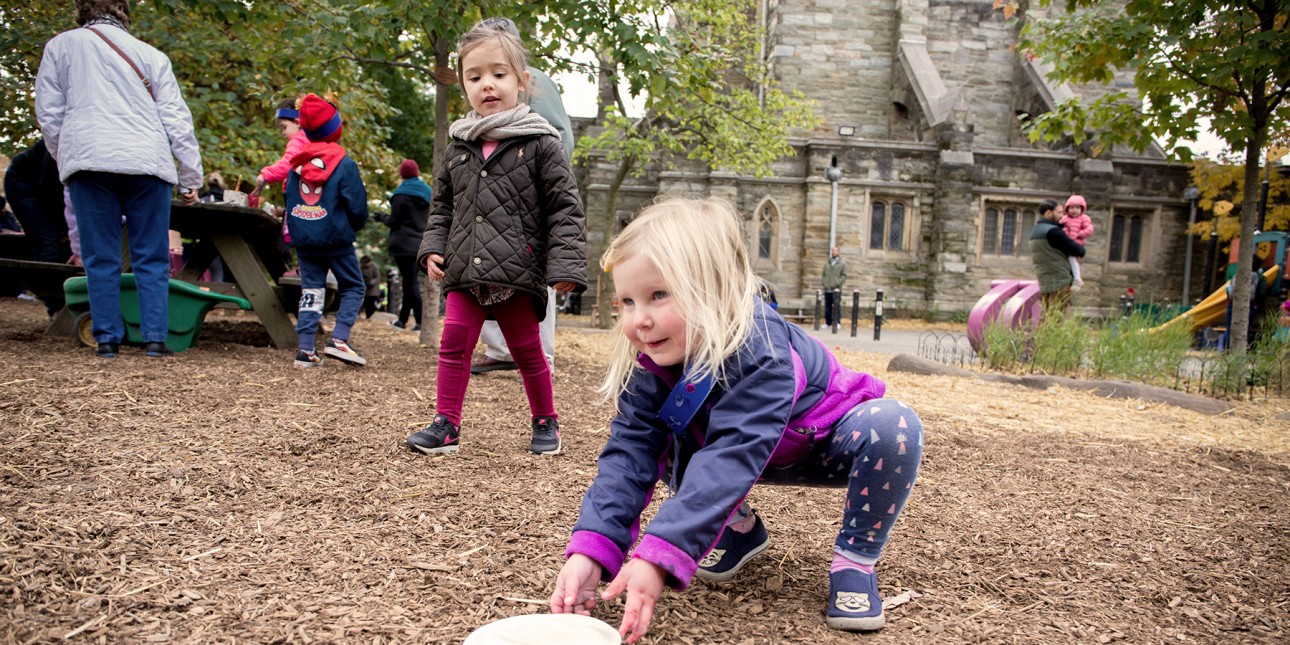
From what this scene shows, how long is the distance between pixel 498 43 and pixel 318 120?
2.55 meters

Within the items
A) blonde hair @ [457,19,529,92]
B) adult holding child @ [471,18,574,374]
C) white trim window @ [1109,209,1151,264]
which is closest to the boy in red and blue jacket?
adult holding child @ [471,18,574,374]

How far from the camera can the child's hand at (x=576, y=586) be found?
5.52 ft

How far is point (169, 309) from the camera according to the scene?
5211mm

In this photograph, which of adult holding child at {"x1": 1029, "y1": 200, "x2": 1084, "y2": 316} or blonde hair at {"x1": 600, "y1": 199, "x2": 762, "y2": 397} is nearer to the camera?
blonde hair at {"x1": 600, "y1": 199, "x2": 762, "y2": 397}

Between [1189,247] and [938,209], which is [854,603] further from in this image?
[1189,247]

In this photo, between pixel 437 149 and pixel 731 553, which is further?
pixel 437 149

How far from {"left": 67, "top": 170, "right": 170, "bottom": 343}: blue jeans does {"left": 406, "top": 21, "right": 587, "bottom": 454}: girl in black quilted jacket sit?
2.32 m

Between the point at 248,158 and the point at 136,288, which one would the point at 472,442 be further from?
the point at 248,158

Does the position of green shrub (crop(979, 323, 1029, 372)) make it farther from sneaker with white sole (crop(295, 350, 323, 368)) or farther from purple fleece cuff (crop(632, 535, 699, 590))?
purple fleece cuff (crop(632, 535, 699, 590))

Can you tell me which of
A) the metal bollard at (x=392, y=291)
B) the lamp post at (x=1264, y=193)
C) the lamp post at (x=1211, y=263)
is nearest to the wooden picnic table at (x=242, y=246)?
the metal bollard at (x=392, y=291)

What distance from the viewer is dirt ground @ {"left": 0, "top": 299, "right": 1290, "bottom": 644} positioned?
1.85m

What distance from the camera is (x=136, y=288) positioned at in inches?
192

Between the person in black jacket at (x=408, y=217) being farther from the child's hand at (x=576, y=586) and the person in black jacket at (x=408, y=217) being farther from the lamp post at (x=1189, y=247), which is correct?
the lamp post at (x=1189, y=247)

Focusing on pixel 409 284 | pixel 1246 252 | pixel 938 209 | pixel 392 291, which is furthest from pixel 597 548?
pixel 938 209
